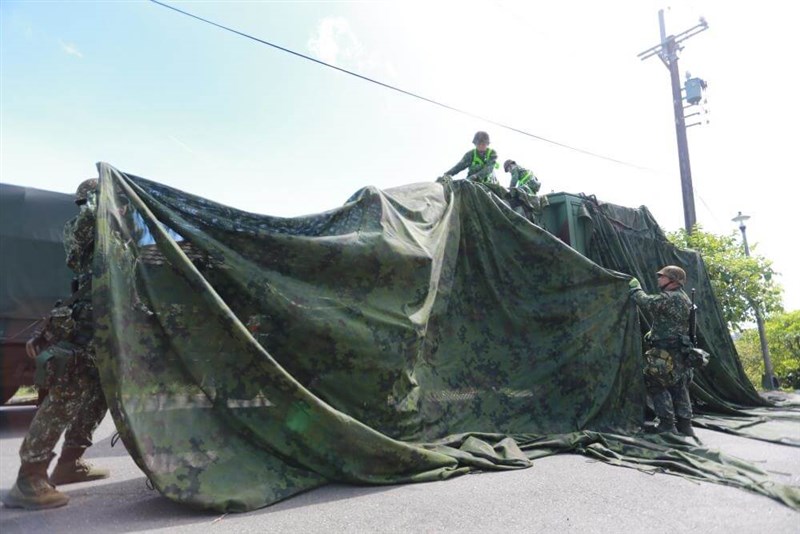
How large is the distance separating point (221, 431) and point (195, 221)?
4.35 ft

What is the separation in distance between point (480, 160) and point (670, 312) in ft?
8.34

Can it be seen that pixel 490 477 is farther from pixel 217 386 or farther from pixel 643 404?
pixel 643 404

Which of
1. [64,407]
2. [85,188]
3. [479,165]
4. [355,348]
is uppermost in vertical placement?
[479,165]

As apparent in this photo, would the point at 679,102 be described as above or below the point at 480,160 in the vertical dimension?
above

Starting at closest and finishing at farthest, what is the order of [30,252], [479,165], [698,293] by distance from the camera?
1. [479,165]
2. [30,252]
3. [698,293]

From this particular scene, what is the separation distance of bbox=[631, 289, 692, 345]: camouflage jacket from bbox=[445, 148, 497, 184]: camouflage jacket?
81.9 inches

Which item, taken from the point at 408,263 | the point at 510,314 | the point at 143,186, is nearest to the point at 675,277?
the point at 510,314

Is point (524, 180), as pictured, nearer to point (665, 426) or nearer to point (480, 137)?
point (480, 137)

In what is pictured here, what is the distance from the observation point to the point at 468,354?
4582 millimetres

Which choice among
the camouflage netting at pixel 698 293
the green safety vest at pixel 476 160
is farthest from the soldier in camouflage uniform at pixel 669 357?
the green safety vest at pixel 476 160

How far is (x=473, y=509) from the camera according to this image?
110 inches

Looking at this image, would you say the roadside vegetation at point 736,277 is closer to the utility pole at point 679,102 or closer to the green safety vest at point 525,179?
the utility pole at point 679,102

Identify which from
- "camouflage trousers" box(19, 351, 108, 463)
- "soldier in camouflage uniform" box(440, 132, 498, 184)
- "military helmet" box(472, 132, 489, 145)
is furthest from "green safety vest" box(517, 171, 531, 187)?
"camouflage trousers" box(19, 351, 108, 463)

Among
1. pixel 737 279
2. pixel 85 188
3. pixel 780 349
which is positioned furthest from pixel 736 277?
pixel 85 188
